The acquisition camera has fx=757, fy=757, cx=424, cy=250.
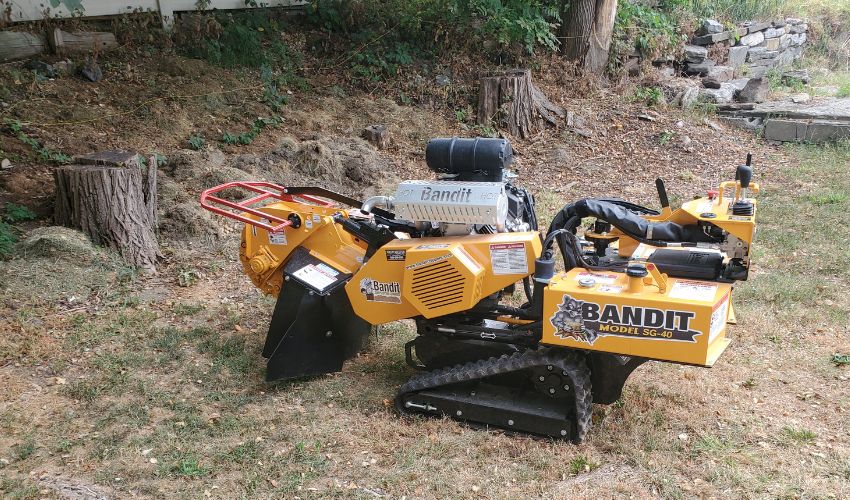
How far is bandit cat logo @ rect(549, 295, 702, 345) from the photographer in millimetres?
3771

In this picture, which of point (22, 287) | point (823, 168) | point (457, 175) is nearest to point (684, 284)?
point (457, 175)

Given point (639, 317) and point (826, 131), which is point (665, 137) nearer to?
point (826, 131)

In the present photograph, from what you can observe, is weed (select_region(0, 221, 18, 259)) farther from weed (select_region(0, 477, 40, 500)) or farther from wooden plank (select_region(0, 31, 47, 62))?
wooden plank (select_region(0, 31, 47, 62))

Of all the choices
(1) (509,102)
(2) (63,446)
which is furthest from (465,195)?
(1) (509,102)

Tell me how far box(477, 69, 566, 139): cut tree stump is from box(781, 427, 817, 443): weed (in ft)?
A: 22.4

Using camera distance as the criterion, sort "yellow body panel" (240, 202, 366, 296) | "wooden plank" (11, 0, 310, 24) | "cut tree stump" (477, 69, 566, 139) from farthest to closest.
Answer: "cut tree stump" (477, 69, 566, 139) → "wooden plank" (11, 0, 310, 24) → "yellow body panel" (240, 202, 366, 296)

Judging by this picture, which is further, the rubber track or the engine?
the engine

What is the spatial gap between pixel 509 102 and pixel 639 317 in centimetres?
710

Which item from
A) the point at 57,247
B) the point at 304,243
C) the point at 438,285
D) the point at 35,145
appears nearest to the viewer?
the point at 438,285

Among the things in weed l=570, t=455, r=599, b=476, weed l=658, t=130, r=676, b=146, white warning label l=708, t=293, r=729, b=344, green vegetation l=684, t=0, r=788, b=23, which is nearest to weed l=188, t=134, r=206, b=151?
weed l=570, t=455, r=599, b=476

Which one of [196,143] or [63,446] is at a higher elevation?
[196,143]

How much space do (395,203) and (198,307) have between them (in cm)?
230

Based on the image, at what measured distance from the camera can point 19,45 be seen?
8891mm

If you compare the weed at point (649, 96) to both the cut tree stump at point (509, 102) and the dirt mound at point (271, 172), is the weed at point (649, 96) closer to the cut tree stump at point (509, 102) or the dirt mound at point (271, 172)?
the cut tree stump at point (509, 102)
